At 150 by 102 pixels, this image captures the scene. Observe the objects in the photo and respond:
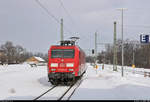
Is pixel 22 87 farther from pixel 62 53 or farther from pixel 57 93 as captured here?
pixel 57 93

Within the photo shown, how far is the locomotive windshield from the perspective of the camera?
16328 millimetres

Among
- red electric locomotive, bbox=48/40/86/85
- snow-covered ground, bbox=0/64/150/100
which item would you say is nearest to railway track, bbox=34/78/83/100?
snow-covered ground, bbox=0/64/150/100

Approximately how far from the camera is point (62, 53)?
647 inches

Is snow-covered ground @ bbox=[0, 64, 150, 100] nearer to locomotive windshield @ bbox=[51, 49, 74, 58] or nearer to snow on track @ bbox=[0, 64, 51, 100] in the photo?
snow on track @ bbox=[0, 64, 51, 100]

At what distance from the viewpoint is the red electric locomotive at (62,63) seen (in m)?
15.9

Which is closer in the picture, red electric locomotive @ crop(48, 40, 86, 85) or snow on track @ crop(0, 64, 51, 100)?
snow on track @ crop(0, 64, 51, 100)

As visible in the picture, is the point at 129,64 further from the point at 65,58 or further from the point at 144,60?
the point at 65,58

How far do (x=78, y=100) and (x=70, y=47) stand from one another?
7.13 meters

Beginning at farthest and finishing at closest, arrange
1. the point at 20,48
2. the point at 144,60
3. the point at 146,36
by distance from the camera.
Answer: the point at 20,48, the point at 144,60, the point at 146,36

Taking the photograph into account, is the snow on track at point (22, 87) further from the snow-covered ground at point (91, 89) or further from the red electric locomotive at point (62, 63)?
the red electric locomotive at point (62, 63)

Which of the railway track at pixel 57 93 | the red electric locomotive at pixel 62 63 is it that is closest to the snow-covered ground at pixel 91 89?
the railway track at pixel 57 93

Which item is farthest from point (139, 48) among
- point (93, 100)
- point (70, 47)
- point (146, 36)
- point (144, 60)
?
point (93, 100)

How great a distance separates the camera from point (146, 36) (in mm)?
21766

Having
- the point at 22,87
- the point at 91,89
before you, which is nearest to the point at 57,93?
the point at 91,89
